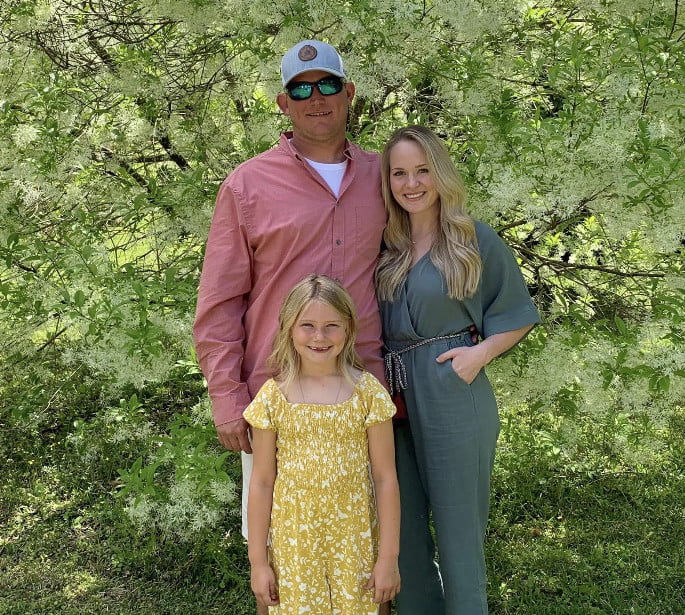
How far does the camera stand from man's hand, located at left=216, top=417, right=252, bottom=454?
2.41 m

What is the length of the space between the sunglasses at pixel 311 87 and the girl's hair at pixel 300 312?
1.82ft

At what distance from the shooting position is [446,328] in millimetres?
2512

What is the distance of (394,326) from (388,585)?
738 mm

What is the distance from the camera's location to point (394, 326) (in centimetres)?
253

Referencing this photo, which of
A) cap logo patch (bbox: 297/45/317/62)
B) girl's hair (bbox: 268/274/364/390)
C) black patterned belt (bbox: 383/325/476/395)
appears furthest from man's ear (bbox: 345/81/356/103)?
black patterned belt (bbox: 383/325/476/395)

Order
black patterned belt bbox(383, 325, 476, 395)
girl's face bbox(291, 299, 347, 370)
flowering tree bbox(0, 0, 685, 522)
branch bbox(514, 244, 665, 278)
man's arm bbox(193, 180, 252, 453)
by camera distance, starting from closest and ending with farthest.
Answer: girl's face bbox(291, 299, 347, 370), man's arm bbox(193, 180, 252, 453), black patterned belt bbox(383, 325, 476, 395), flowering tree bbox(0, 0, 685, 522), branch bbox(514, 244, 665, 278)

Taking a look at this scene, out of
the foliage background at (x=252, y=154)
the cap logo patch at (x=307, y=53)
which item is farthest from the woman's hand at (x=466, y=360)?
the cap logo patch at (x=307, y=53)

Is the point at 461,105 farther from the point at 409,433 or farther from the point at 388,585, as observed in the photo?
the point at 388,585

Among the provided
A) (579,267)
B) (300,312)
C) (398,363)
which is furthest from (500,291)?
(579,267)

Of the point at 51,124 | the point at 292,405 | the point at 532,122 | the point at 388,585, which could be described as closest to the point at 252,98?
the point at 51,124

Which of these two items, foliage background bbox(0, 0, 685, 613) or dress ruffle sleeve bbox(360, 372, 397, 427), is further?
foliage background bbox(0, 0, 685, 613)

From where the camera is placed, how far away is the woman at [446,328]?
247cm

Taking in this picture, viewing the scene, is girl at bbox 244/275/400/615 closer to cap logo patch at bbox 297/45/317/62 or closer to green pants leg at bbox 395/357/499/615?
green pants leg at bbox 395/357/499/615

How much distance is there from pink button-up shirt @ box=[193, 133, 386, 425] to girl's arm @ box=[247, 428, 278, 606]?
15 cm
